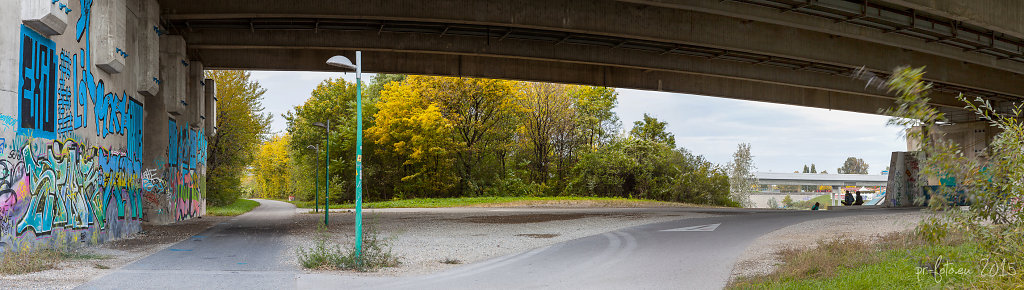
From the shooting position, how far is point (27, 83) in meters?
11.3

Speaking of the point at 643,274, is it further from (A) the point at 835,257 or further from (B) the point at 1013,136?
(B) the point at 1013,136

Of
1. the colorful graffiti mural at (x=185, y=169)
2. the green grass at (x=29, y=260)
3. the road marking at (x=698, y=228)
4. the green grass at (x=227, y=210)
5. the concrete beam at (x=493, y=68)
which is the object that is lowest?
the green grass at (x=227, y=210)

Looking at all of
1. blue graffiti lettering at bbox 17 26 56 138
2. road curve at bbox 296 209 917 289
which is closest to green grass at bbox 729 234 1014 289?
road curve at bbox 296 209 917 289

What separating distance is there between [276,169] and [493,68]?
6415 centimetres

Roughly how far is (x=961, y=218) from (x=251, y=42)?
2050cm

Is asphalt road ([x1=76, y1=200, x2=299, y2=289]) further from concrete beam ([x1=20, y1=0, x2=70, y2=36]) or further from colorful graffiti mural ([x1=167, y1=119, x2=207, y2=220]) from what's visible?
colorful graffiti mural ([x1=167, y1=119, x2=207, y2=220])

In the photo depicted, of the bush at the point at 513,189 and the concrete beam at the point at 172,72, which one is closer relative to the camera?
the concrete beam at the point at 172,72

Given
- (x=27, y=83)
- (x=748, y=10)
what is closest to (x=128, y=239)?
(x=27, y=83)

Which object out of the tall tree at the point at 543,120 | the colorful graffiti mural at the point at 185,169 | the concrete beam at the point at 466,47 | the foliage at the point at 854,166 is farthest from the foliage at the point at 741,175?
the foliage at the point at 854,166

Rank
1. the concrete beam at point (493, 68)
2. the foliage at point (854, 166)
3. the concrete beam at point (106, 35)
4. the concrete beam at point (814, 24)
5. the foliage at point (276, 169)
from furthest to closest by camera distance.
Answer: the foliage at point (854, 166), the foliage at point (276, 169), the concrete beam at point (493, 68), the concrete beam at point (814, 24), the concrete beam at point (106, 35)

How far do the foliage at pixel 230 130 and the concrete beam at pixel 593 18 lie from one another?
2167 centimetres

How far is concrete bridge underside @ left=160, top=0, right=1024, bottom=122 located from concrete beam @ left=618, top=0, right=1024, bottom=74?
40mm

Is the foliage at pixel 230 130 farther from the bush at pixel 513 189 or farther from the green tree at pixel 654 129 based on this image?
the green tree at pixel 654 129

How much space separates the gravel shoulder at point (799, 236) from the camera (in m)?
10.6
